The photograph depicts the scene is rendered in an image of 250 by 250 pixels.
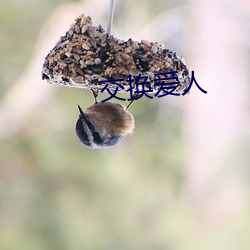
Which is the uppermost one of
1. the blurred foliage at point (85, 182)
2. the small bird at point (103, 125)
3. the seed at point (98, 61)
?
the seed at point (98, 61)

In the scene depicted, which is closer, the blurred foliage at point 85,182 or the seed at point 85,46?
the seed at point 85,46

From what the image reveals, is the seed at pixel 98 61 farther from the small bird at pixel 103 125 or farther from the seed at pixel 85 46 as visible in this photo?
the small bird at pixel 103 125

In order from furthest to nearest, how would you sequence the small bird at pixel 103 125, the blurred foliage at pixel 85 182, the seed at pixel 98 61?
the blurred foliage at pixel 85 182 < the small bird at pixel 103 125 < the seed at pixel 98 61

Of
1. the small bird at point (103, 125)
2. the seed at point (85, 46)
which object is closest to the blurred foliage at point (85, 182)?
the small bird at point (103, 125)

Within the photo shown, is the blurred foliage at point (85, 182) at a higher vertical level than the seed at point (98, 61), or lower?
lower
